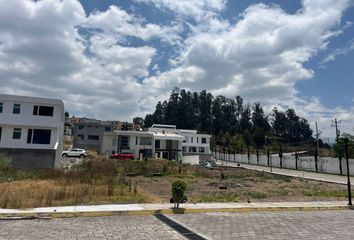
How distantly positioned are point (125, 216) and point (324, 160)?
4902 cm

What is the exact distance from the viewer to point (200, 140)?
92.4m

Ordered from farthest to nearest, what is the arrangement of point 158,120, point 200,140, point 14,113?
point 158,120, point 200,140, point 14,113

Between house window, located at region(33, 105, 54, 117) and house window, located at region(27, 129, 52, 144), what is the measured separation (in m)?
2.01

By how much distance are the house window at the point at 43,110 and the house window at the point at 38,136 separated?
6.58 feet

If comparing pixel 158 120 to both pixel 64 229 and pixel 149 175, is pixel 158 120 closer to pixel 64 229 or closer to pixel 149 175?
pixel 149 175

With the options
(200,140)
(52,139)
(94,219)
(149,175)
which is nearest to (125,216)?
(94,219)

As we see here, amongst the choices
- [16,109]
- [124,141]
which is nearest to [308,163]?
[124,141]

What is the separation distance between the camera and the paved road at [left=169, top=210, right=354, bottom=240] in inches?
404

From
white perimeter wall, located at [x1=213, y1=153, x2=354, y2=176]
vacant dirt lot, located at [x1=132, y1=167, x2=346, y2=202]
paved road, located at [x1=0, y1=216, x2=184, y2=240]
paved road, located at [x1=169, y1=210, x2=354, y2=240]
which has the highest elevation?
white perimeter wall, located at [x1=213, y1=153, x2=354, y2=176]

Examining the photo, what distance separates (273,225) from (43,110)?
36152mm

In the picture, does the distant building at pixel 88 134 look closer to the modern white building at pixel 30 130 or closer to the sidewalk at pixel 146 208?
the modern white building at pixel 30 130

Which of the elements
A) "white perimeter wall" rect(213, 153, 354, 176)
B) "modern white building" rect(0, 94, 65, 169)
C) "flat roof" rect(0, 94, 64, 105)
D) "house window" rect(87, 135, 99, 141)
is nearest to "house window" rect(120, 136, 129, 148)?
"house window" rect(87, 135, 99, 141)

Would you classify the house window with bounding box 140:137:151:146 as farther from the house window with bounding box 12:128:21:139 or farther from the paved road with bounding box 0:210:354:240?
the paved road with bounding box 0:210:354:240

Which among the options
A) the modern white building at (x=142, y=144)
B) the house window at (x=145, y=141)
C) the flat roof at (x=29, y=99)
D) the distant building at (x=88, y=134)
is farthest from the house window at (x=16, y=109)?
the distant building at (x=88, y=134)
